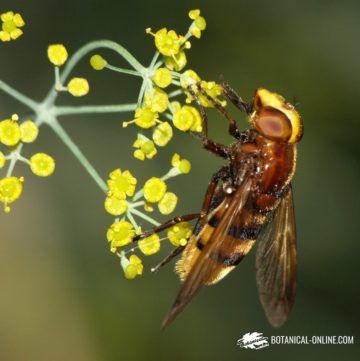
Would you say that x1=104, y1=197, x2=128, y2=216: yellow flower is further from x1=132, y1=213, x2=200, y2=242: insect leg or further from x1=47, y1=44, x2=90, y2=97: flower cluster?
x1=47, y1=44, x2=90, y2=97: flower cluster

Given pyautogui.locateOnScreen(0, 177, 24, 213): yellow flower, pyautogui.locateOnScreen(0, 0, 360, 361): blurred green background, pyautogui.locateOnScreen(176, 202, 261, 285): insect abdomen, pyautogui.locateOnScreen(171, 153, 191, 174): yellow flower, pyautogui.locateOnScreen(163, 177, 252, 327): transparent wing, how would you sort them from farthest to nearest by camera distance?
pyautogui.locateOnScreen(0, 0, 360, 361): blurred green background
pyautogui.locateOnScreen(171, 153, 191, 174): yellow flower
pyautogui.locateOnScreen(0, 177, 24, 213): yellow flower
pyautogui.locateOnScreen(176, 202, 261, 285): insect abdomen
pyautogui.locateOnScreen(163, 177, 252, 327): transparent wing

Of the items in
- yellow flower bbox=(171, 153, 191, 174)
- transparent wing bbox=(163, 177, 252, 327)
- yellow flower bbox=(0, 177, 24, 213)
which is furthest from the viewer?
yellow flower bbox=(171, 153, 191, 174)

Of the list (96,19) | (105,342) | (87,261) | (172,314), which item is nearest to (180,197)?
(87,261)

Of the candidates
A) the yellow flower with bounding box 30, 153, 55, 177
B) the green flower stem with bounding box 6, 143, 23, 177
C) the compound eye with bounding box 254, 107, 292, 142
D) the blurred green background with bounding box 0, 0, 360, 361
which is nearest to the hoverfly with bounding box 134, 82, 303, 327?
the compound eye with bounding box 254, 107, 292, 142

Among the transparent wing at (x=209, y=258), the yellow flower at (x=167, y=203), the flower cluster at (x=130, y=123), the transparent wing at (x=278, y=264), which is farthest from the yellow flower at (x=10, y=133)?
the transparent wing at (x=278, y=264)

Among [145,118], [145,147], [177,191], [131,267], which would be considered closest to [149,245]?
[131,267]

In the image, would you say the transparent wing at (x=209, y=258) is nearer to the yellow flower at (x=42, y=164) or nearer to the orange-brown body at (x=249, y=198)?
the orange-brown body at (x=249, y=198)
